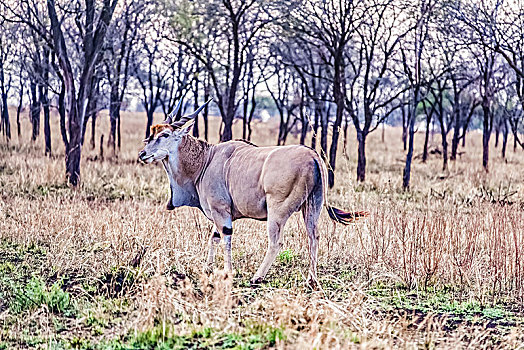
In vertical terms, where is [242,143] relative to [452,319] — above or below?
above

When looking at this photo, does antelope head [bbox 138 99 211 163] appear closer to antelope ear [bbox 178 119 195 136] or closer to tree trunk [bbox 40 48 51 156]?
antelope ear [bbox 178 119 195 136]

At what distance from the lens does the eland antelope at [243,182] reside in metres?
6.27

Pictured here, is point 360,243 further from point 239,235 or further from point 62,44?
point 62,44

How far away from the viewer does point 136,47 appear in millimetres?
25250

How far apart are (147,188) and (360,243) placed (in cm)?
696

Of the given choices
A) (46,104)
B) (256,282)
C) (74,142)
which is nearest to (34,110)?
(46,104)

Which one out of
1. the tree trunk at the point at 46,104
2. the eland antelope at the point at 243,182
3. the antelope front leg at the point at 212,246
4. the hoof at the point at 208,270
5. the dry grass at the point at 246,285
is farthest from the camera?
the tree trunk at the point at 46,104

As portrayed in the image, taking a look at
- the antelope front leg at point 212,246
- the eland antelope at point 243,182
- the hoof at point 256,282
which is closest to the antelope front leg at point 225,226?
the eland antelope at point 243,182

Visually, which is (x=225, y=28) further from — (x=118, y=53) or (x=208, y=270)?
(x=208, y=270)

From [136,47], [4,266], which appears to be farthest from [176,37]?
[4,266]

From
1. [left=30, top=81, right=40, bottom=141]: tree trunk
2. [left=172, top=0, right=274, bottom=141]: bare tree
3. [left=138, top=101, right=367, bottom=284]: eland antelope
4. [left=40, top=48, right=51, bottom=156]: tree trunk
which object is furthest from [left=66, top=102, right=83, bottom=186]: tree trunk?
[left=30, top=81, right=40, bottom=141]: tree trunk

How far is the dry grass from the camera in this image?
4.70m

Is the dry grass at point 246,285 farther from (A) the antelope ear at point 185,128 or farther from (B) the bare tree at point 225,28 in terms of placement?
(B) the bare tree at point 225,28

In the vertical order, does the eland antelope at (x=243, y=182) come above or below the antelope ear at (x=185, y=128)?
below
